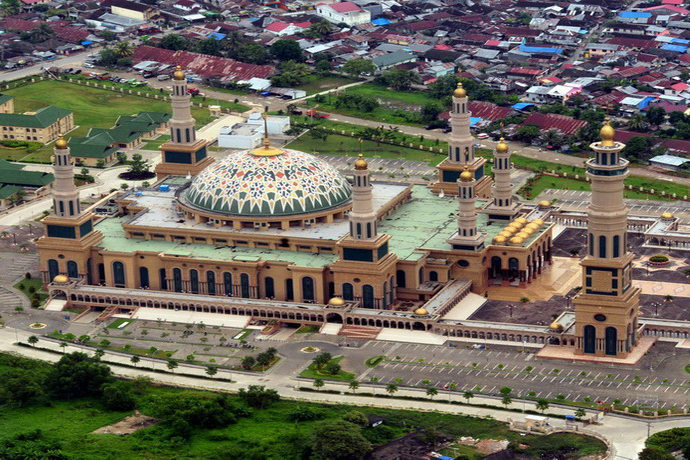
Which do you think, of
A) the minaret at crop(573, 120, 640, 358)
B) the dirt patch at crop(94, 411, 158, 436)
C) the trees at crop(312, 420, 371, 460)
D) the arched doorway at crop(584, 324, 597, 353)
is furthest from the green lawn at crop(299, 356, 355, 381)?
the arched doorway at crop(584, 324, 597, 353)

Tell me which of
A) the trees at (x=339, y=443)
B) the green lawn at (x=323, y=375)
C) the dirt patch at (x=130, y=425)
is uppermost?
the trees at (x=339, y=443)

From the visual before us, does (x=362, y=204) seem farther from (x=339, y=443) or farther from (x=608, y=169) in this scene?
(x=339, y=443)

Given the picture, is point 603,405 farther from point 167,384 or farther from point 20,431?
point 20,431

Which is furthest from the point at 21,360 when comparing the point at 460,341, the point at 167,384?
the point at 460,341

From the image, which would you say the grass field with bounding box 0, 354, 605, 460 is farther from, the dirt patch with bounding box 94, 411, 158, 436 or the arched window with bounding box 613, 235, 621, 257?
the arched window with bounding box 613, 235, 621, 257

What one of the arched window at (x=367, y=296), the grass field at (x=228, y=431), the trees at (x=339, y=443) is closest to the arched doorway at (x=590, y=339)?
the grass field at (x=228, y=431)

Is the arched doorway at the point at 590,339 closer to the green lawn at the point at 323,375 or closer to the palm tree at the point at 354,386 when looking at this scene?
the green lawn at the point at 323,375
